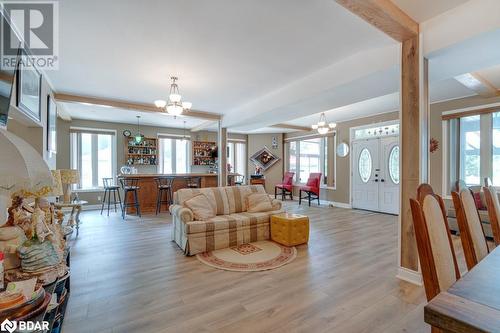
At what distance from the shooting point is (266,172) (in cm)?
980

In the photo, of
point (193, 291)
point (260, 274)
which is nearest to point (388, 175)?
point (260, 274)

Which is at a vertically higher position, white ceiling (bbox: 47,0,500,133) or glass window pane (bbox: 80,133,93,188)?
white ceiling (bbox: 47,0,500,133)

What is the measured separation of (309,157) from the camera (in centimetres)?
866

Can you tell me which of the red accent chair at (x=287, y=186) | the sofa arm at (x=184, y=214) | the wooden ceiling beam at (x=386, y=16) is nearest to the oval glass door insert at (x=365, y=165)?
the red accent chair at (x=287, y=186)

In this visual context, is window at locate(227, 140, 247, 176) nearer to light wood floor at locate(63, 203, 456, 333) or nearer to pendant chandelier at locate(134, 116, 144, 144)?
pendant chandelier at locate(134, 116, 144, 144)

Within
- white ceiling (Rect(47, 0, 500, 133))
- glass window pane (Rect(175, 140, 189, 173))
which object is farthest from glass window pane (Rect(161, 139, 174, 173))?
white ceiling (Rect(47, 0, 500, 133))

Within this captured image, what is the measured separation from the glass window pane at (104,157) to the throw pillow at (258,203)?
5.39 metres

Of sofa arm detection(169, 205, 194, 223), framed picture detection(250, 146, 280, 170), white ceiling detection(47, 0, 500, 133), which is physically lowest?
sofa arm detection(169, 205, 194, 223)

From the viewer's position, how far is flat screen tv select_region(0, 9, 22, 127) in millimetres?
1948

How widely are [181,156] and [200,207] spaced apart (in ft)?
18.2

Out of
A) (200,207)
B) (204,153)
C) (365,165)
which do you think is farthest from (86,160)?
(365,165)

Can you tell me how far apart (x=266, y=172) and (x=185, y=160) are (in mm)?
3224

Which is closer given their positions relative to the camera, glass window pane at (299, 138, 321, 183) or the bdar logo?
the bdar logo

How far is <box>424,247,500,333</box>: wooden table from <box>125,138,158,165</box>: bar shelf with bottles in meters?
8.21
